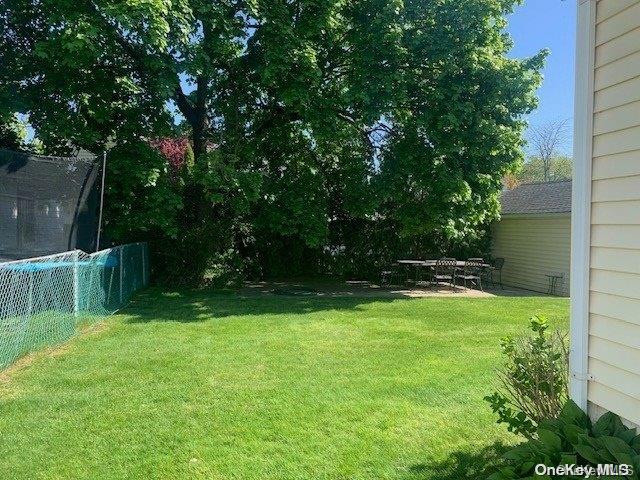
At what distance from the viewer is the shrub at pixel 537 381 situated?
116 inches

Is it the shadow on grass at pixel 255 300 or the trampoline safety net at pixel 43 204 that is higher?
the trampoline safety net at pixel 43 204

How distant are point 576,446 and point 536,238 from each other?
12479 mm

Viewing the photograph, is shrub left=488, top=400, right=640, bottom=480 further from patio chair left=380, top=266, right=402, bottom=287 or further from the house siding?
patio chair left=380, top=266, right=402, bottom=287

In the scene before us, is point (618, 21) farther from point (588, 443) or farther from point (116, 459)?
point (116, 459)

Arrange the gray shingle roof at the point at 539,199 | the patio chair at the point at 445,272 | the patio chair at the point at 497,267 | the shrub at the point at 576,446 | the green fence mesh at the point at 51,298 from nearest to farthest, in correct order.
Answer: the shrub at the point at 576,446 < the green fence mesh at the point at 51,298 < the patio chair at the point at 445,272 < the gray shingle roof at the point at 539,199 < the patio chair at the point at 497,267

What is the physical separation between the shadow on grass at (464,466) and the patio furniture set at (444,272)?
352 inches

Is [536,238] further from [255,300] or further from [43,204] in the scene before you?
[43,204]

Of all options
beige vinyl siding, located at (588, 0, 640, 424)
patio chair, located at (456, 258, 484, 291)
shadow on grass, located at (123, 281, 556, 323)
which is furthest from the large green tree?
beige vinyl siding, located at (588, 0, 640, 424)

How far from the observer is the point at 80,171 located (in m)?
7.55

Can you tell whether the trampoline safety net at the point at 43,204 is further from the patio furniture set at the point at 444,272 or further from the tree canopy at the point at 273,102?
the patio furniture set at the point at 444,272

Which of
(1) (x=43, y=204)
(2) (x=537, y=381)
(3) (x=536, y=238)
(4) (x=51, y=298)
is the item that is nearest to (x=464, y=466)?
(2) (x=537, y=381)

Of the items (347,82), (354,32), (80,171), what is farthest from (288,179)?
(80,171)

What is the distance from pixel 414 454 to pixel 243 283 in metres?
9.62

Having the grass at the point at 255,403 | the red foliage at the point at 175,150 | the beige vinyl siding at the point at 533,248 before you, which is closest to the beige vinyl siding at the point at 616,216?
the grass at the point at 255,403
